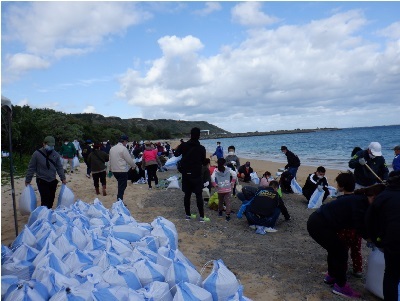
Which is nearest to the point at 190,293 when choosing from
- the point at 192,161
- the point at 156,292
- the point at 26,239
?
the point at 156,292

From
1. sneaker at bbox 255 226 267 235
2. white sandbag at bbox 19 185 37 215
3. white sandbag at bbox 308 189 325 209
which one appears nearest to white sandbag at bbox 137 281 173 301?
sneaker at bbox 255 226 267 235

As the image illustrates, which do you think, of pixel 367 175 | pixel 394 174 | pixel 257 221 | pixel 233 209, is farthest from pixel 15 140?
pixel 394 174

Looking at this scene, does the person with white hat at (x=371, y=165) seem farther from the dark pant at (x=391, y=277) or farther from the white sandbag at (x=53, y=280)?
the white sandbag at (x=53, y=280)

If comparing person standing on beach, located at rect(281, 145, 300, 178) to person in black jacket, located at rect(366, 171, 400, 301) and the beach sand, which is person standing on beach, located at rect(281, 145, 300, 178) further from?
person in black jacket, located at rect(366, 171, 400, 301)

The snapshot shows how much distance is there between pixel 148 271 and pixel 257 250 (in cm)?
230

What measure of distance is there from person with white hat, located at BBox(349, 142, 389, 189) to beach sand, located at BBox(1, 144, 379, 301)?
139cm

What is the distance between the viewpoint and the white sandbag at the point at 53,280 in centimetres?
271

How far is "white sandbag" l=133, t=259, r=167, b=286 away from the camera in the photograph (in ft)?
9.64

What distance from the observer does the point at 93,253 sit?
11.4 feet

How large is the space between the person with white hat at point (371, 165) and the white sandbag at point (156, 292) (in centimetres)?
446

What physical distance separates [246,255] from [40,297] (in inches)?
110

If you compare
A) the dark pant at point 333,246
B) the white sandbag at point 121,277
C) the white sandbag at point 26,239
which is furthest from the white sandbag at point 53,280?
the dark pant at point 333,246

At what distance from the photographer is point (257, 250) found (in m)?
4.82

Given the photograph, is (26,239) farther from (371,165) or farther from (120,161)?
(371,165)
